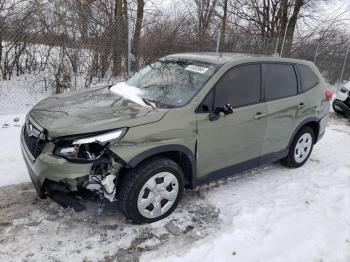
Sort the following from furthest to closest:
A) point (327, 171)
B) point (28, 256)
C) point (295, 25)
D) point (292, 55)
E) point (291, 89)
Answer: point (295, 25), point (292, 55), point (327, 171), point (291, 89), point (28, 256)

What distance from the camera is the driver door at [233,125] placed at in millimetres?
3518

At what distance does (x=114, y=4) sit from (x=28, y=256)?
7774 mm

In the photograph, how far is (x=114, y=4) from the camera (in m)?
9.04

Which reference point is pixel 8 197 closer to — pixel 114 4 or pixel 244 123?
pixel 244 123

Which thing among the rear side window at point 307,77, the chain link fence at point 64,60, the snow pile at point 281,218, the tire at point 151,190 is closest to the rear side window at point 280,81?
the rear side window at point 307,77

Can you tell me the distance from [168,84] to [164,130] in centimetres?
84

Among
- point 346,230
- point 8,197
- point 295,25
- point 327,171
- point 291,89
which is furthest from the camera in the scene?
point 295,25

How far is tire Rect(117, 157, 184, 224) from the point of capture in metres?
3.10

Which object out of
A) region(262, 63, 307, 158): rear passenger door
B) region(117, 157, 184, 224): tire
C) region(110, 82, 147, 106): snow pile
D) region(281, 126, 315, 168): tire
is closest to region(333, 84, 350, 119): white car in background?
region(281, 126, 315, 168): tire

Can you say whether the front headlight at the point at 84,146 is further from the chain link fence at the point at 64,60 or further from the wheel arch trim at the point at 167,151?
the chain link fence at the point at 64,60

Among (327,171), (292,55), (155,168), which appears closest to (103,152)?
(155,168)

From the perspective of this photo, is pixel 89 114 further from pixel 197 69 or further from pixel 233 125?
pixel 233 125

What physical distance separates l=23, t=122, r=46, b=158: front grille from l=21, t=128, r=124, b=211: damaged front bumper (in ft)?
0.16

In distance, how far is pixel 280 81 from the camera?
439cm
